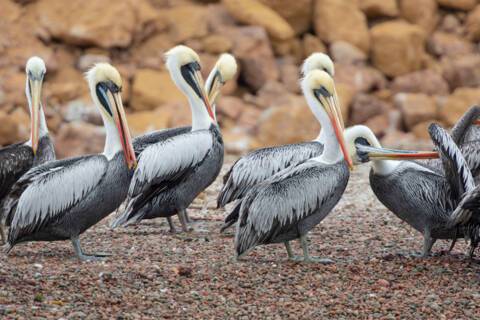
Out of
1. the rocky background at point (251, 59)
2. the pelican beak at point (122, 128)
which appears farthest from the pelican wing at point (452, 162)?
the rocky background at point (251, 59)

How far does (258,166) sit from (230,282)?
7.00 feet

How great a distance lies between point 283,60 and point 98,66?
11656 mm

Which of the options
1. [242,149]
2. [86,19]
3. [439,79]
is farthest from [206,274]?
[439,79]

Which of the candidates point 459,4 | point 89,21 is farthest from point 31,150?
point 459,4

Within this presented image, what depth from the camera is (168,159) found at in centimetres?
852

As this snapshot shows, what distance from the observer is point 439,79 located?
19.3 meters

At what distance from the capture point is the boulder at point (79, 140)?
54.6ft

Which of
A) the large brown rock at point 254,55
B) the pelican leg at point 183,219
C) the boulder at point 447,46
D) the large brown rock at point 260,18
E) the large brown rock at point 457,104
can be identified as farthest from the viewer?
the boulder at point 447,46

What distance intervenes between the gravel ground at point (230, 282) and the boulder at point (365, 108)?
32.5 ft

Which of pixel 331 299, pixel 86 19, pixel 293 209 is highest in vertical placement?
pixel 86 19

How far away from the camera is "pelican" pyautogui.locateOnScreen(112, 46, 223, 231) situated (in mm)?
8406

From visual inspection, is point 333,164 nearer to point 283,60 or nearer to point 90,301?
point 90,301

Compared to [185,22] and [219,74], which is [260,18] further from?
[219,74]

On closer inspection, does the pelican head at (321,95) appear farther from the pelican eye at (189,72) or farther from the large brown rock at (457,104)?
the large brown rock at (457,104)
